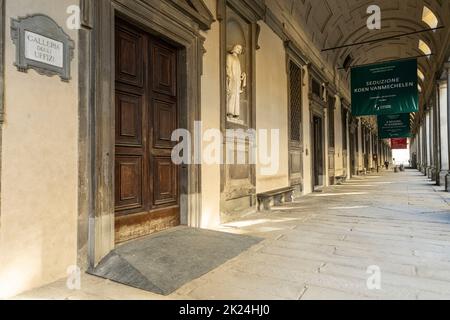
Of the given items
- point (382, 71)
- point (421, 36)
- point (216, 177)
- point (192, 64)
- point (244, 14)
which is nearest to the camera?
point (192, 64)

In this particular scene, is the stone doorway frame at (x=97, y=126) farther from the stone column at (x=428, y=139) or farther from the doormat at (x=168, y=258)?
the stone column at (x=428, y=139)

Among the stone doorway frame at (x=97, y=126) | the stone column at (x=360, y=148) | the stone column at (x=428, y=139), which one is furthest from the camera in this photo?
the stone column at (x=360, y=148)

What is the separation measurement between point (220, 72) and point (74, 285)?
3.75 m

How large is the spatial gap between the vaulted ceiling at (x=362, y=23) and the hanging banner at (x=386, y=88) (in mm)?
1326

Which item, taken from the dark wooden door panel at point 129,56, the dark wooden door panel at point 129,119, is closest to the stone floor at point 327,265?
the dark wooden door panel at point 129,119

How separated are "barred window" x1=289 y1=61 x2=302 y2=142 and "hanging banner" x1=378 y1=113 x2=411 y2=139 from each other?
12863 millimetres

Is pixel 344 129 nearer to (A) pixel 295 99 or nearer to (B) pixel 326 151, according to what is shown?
(B) pixel 326 151

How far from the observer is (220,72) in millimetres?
5273

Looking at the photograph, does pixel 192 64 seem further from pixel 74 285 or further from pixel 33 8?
pixel 74 285

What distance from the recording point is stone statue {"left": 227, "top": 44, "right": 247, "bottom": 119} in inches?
220

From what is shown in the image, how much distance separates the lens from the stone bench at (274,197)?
6664 millimetres

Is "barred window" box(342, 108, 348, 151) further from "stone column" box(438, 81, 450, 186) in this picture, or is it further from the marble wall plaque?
the marble wall plaque

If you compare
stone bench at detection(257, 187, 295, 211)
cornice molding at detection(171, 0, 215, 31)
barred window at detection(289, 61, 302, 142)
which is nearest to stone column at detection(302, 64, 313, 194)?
barred window at detection(289, 61, 302, 142)
